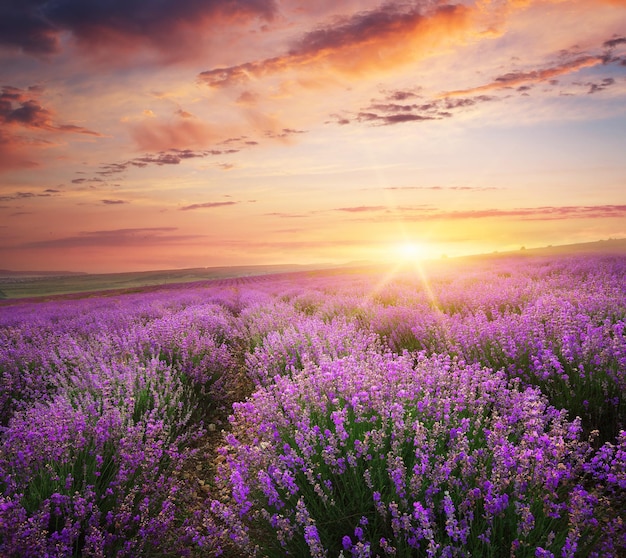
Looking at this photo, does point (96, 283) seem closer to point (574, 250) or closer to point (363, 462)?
point (574, 250)

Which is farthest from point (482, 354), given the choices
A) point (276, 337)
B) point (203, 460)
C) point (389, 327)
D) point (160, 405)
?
point (160, 405)

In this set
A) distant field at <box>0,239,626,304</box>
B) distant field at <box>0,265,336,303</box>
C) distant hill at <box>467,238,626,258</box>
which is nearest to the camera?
distant hill at <box>467,238,626,258</box>

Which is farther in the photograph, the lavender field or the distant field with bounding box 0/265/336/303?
the distant field with bounding box 0/265/336/303

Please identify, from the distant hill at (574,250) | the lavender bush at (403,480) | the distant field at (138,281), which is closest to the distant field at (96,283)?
the distant field at (138,281)

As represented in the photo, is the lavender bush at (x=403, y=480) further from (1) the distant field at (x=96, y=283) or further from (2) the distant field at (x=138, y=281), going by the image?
(1) the distant field at (x=96, y=283)

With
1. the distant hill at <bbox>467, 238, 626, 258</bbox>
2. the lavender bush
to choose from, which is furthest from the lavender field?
the distant hill at <bbox>467, 238, 626, 258</bbox>

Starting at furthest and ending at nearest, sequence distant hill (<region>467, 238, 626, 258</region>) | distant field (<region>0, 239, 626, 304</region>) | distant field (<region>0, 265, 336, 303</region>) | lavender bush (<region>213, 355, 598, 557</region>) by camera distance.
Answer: distant field (<region>0, 265, 336, 303</region>) < distant field (<region>0, 239, 626, 304</region>) < distant hill (<region>467, 238, 626, 258</region>) < lavender bush (<region>213, 355, 598, 557</region>)

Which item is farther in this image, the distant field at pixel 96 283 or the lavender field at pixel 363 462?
the distant field at pixel 96 283

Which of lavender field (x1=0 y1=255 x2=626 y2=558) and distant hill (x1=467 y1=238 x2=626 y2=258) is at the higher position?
distant hill (x1=467 y1=238 x2=626 y2=258)

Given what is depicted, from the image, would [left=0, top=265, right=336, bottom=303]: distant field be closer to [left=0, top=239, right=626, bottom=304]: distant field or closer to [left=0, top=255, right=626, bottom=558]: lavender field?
[left=0, top=239, right=626, bottom=304]: distant field

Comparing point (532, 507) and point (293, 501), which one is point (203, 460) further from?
point (532, 507)

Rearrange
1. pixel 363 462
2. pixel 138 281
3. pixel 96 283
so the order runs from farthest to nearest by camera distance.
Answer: pixel 138 281 < pixel 96 283 < pixel 363 462

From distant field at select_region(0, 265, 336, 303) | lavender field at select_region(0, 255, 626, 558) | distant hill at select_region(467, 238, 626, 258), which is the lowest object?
distant field at select_region(0, 265, 336, 303)

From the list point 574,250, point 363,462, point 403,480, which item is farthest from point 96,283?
point 403,480
